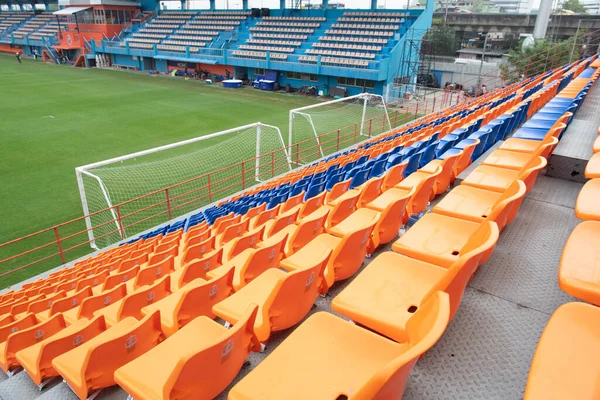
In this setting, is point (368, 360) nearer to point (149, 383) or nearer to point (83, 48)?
point (149, 383)

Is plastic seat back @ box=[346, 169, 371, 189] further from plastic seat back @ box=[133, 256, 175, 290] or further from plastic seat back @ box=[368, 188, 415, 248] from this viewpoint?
plastic seat back @ box=[133, 256, 175, 290]

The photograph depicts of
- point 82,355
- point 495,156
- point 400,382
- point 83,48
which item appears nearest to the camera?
point 400,382

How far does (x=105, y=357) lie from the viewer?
2578 millimetres

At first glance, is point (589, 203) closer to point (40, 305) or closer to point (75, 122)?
point (40, 305)

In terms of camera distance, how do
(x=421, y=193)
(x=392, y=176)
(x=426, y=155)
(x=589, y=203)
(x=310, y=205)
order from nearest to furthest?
(x=589, y=203), (x=421, y=193), (x=392, y=176), (x=310, y=205), (x=426, y=155)

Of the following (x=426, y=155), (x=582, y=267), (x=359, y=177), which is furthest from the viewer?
(x=359, y=177)

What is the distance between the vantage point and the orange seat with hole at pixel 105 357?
2.53m

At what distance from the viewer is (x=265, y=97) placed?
27453mm

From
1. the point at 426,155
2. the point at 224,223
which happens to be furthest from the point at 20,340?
the point at 426,155

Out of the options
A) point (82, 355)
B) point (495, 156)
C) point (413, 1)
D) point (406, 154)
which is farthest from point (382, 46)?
point (413, 1)

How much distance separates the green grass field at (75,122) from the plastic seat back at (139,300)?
591 centimetres

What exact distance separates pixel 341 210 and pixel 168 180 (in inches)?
382

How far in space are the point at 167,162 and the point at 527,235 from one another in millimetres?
12689

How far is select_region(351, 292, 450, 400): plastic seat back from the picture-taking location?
1391 mm
